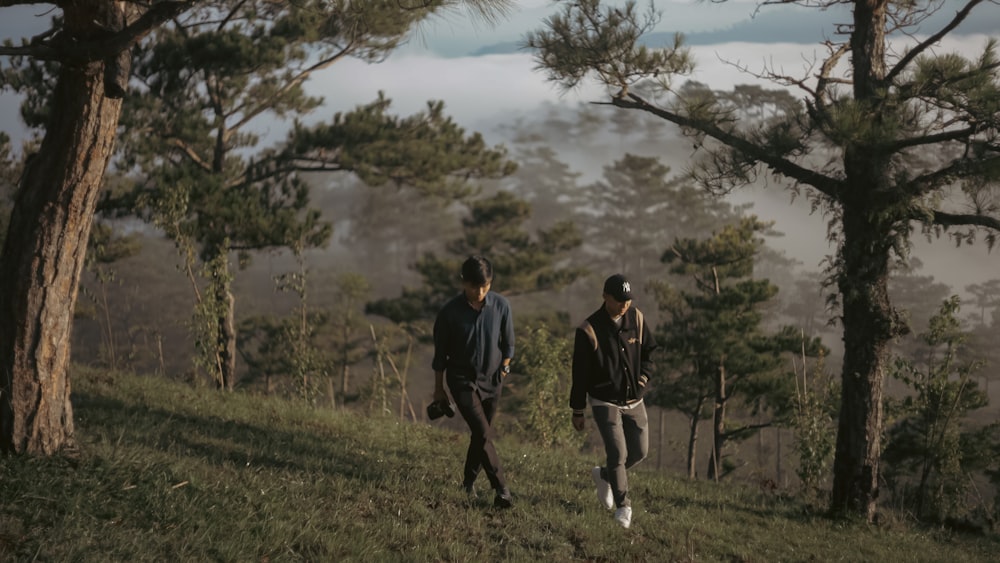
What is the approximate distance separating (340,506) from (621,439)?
2.10 m

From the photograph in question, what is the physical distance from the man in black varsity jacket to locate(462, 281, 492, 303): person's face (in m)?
0.75

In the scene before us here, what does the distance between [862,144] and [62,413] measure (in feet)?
24.3

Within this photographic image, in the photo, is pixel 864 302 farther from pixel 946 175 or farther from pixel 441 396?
pixel 441 396

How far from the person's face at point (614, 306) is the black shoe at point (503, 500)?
1.58 metres

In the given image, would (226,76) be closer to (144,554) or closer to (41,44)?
(41,44)

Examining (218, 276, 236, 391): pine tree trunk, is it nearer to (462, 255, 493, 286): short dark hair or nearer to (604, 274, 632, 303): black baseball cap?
(462, 255, 493, 286): short dark hair

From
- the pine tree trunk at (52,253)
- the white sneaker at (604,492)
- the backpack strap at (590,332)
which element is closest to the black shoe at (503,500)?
the white sneaker at (604,492)

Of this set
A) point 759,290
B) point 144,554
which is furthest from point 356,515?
point 759,290

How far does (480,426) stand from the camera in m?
5.94

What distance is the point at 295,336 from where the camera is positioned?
43.3 feet

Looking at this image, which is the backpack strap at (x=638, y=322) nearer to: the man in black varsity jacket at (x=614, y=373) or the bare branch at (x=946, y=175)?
the man in black varsity jacket at (x=614, y=373)

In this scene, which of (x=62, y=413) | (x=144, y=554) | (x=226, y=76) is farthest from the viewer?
(x=226, y=76)

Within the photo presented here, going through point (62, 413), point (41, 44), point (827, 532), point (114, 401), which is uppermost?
point (41, 44)

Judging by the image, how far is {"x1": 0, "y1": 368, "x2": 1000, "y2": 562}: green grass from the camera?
4.83 metres
